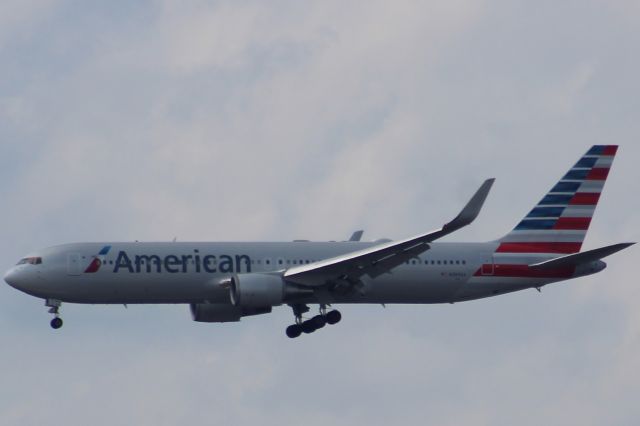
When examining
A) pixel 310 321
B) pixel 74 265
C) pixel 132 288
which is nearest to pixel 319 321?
pixel 310 321

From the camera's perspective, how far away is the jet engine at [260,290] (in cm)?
7206

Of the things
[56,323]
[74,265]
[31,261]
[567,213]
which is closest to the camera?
[74,265]

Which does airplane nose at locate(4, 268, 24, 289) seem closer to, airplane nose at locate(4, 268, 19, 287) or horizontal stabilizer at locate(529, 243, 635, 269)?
airplane nose at locate(4, 268, 19, 287)

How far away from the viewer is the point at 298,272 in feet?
238

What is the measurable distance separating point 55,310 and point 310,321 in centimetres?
1223

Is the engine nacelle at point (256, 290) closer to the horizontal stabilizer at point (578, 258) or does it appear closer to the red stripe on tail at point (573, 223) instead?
the horizontal stabilizer at point (578, 258)

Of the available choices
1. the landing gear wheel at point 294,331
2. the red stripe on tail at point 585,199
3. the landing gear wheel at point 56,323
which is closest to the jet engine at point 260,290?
the landing gear wheel at point 294,331

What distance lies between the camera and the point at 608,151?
84.5 meters

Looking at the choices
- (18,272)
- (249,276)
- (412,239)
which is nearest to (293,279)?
(249,276)

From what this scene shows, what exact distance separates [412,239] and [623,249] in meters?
10.4

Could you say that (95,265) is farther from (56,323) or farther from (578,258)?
(578,258)

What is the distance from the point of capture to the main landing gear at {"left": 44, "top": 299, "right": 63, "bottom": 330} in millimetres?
74000

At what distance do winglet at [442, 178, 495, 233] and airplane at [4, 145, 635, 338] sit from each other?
553cm

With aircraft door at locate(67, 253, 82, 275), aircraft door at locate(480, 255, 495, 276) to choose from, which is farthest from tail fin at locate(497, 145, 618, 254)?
aircraft door at locate(67, 253, 82, 275)
